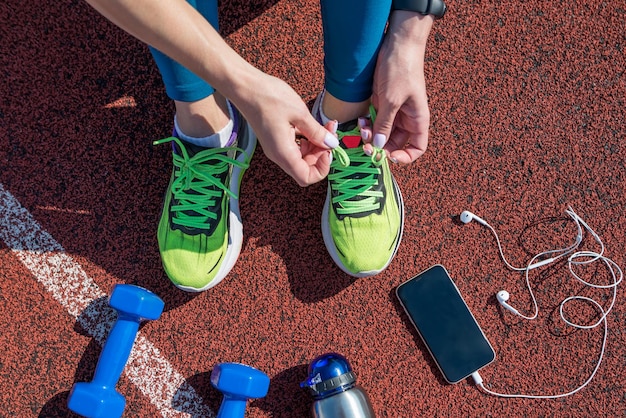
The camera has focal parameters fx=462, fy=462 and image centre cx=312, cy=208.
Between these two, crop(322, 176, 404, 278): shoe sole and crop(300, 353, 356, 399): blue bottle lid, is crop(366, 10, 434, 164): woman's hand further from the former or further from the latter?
crop(300, 353, 356, 399): blue bottle lid

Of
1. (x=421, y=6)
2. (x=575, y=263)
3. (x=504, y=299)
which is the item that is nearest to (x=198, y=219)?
(x=421, y=6)

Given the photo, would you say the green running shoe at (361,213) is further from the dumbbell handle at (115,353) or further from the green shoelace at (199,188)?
the dumbbell handle at (115,353)

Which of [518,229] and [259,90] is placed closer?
[259,90]

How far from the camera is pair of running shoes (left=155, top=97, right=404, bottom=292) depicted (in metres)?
1.60

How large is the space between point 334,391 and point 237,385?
0.33 m

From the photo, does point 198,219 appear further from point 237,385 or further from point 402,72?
point 402,72

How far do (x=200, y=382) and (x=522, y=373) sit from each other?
124 centimetres

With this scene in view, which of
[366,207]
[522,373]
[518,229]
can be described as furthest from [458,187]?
[522,373]

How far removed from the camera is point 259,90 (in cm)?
114

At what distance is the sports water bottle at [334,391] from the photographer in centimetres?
157

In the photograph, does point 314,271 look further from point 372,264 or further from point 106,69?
point 106,69

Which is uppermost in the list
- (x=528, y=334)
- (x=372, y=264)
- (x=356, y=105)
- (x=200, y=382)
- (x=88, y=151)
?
(x=356, y=105)

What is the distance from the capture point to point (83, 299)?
68.5 inches

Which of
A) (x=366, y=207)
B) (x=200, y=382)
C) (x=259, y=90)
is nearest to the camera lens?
(x=259, y=90)
